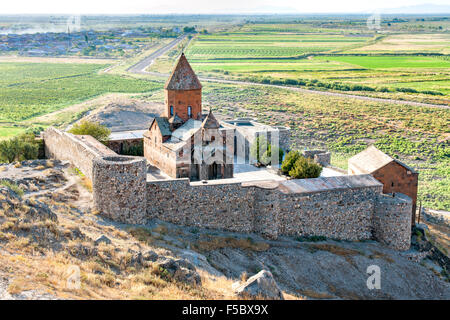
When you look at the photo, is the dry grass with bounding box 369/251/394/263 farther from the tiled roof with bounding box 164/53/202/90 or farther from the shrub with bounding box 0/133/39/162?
the shrub with bounding box 0/133/39/162

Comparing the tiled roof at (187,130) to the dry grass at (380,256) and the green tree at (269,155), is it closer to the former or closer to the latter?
the green tree at (269,155)

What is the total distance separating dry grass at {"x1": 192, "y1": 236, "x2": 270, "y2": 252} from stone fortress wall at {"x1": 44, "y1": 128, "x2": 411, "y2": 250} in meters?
0.63

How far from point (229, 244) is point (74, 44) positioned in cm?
10996

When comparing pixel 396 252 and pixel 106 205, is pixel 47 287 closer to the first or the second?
pixel 106 205

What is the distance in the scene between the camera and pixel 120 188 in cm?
1478

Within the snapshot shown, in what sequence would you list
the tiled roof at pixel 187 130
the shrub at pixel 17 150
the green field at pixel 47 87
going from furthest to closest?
1. the green field at pixel 47 87
2. the shrub at pixel 17 150
3. the tiled roof at pixel 187 130

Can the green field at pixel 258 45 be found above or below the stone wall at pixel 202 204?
above

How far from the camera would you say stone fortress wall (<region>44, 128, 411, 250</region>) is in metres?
14.9

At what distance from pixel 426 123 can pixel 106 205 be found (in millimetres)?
35575

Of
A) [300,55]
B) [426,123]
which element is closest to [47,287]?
[426,123]

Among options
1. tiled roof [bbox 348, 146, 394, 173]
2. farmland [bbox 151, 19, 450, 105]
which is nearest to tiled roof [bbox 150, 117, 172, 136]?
tiled roof [bbox 348, 146, 394, 173]

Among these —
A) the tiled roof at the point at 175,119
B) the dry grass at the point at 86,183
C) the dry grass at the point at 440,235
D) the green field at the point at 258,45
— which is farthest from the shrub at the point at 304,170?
the green field at the point at 258,45

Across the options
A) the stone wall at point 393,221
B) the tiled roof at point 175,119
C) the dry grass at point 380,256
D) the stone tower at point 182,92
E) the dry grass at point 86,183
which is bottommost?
the dry grass at point 380,256

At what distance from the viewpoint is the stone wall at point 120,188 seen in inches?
578
